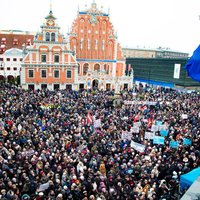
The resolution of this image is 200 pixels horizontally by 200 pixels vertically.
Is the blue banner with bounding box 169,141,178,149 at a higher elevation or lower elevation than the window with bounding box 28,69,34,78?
lower

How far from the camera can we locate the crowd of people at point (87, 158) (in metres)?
11.4

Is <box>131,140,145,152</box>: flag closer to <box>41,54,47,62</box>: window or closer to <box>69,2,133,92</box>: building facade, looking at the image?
<box>41,54,47,62</box>: window

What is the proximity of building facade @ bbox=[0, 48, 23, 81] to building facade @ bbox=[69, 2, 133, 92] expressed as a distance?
17901 millimetres

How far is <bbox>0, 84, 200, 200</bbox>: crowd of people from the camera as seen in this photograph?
37.4ft

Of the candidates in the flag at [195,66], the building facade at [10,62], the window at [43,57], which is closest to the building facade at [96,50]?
the window at [43,57]

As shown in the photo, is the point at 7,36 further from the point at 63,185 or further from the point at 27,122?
the point at 63,185

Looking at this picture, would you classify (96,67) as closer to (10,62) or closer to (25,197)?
(10,62)

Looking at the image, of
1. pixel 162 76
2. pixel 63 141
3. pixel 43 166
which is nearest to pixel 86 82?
pixel 162 76

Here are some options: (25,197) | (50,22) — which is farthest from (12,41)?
(25,197)

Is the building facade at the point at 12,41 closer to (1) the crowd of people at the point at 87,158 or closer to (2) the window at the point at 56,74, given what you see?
(2) the window at the point at 56,74

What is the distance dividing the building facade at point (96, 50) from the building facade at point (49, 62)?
10.1ft

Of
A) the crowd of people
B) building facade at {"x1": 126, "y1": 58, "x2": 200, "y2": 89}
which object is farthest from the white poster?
the crowd of people

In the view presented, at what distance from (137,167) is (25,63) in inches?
1361

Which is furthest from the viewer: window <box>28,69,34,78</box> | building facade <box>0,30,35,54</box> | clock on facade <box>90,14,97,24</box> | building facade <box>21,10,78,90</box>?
building facade <box>0,30,35,54</box>
